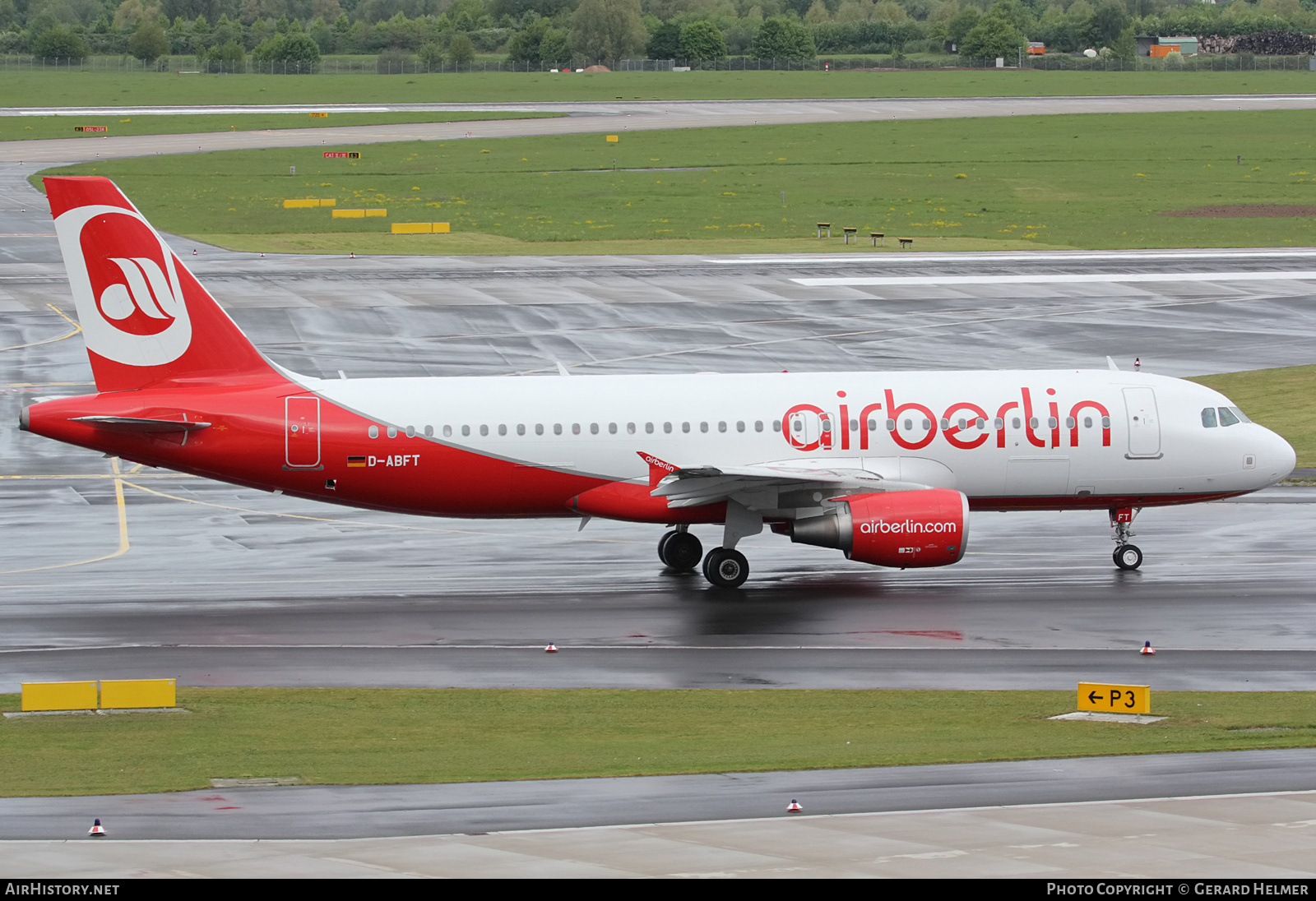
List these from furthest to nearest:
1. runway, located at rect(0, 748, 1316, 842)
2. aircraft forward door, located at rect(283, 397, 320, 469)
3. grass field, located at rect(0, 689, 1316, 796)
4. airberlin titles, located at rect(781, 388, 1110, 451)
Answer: airberlin titles, located at rect(781, 388, 1110, 451) → aircraft forward door, located at rect(283, 397, 320, 469) → grass field, located at rect(0, 689, 1316, 796) → runway, located at rect(0, 748, 1316, 842)

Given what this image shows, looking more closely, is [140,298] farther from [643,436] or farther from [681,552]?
[681,552]

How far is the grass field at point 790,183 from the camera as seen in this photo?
339ft

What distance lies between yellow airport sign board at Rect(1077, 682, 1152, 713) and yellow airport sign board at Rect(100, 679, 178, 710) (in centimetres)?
1489

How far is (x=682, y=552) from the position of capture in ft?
134

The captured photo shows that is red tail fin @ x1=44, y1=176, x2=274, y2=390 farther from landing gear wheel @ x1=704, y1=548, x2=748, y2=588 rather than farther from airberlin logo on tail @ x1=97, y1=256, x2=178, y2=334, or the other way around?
landing gear wheel @ x1=704, y1=548, x2=748, y2=588

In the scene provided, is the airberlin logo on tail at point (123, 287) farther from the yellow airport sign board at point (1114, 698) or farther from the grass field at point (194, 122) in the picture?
the grass field at point (194, 122)

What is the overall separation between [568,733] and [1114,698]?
8.75 meters

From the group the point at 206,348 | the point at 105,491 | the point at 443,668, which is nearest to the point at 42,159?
the point at 105,491

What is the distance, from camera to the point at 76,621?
36.2 meters

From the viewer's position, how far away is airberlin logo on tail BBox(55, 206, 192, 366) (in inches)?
1490

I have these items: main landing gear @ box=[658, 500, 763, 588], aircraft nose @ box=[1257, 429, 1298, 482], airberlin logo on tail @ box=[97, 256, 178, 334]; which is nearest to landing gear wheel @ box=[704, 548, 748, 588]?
main landing gear @ box=[658, 500, 763, 588]

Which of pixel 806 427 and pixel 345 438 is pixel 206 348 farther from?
pixel 806 427

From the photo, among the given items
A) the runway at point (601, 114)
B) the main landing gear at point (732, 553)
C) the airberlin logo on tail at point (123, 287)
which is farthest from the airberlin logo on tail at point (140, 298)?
the runway at point (601, 114)

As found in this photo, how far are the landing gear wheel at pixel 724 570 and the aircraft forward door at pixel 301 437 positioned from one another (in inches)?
345
